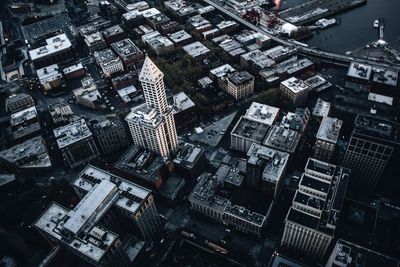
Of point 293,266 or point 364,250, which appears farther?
point 293,266

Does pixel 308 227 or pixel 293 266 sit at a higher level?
pixel 308 227

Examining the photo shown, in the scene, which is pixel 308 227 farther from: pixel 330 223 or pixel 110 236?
pixel 110 236

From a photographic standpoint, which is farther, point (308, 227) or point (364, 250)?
point (308, 227)

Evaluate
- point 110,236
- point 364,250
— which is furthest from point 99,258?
point 364,250

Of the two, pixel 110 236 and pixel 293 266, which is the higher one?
pixel 110 236

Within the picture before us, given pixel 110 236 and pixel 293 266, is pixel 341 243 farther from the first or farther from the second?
pixel 110 236

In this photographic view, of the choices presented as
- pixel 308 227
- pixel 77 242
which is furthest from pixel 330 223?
pixel 77 242
